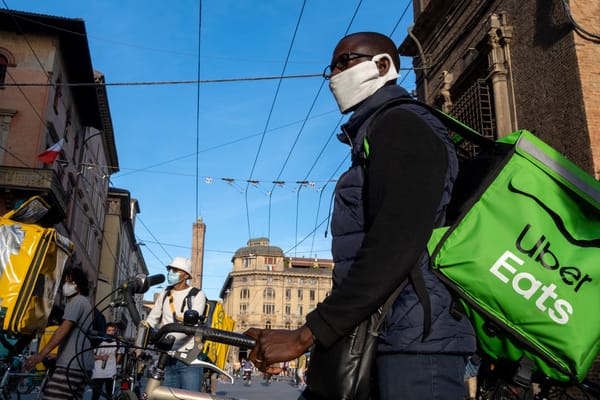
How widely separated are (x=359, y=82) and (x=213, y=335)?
3.64 feet

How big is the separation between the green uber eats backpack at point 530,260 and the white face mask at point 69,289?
4.55 meters

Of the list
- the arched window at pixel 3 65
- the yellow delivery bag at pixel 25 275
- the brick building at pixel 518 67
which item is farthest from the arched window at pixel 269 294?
the yellow delivery bag at pixel 25 275

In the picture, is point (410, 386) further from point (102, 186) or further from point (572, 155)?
point (102, 186)

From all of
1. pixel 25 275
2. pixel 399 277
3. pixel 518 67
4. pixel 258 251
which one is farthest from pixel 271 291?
pixel 399 277

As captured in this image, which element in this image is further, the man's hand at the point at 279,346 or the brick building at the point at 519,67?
the brick building at the point at 519,67

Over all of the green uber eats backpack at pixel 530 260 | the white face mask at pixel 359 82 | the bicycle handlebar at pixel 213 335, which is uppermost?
the white face mask at pixel 359 82

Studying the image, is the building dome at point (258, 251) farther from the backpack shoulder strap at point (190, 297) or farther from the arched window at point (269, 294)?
the backpack shoulder strap at point (190, 297)

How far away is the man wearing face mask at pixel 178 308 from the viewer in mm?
5285

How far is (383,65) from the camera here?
88.0 inches

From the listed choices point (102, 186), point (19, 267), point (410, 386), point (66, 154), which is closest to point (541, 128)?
point (19, 267)

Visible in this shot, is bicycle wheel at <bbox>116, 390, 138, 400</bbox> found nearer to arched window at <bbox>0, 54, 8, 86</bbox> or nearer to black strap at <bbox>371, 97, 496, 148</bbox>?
black strap at <bbox>371, 97, 496, 148</bbox>

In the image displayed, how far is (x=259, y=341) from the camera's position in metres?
1.74

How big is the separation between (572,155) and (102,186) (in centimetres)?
3944

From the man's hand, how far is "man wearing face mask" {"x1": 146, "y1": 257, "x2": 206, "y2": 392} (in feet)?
11.2
